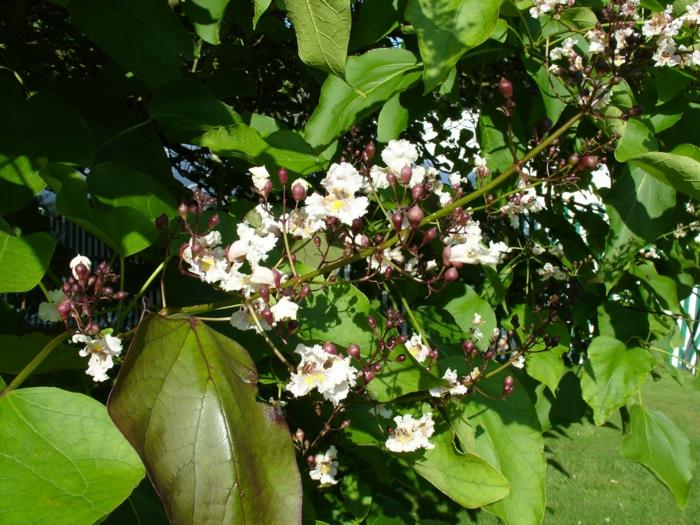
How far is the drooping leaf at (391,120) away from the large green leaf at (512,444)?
557 millimetres

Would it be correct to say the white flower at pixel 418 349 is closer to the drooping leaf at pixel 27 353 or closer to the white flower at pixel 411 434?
the white flower at pixel 411 434

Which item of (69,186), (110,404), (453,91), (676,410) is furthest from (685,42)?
(676,410)

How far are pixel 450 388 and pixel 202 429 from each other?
23.2 inches

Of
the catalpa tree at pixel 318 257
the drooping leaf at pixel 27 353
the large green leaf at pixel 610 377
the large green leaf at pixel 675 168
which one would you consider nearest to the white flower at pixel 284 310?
the catalpa tree at pixel 318 257

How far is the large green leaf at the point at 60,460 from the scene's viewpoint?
643 mm

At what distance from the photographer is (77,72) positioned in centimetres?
195

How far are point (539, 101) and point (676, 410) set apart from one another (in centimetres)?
542

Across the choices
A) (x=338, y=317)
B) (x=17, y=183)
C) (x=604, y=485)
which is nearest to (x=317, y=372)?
(x=338, y=317)

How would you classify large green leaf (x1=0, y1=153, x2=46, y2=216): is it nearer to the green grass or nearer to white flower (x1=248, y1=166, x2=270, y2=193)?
white flower (x1=248, y1=166, x2=270, y2=193)

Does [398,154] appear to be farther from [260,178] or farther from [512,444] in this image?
[512,444]

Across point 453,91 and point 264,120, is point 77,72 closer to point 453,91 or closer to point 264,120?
point 264,120

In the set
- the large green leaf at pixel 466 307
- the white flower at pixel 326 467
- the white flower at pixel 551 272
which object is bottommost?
the white flower at pixel 551 272

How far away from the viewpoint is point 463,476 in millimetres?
1158

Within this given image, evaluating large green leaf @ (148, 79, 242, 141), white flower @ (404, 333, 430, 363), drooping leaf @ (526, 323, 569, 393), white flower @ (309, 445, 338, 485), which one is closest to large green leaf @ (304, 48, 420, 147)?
large green leaf @ (148, 79, 242, 141)
